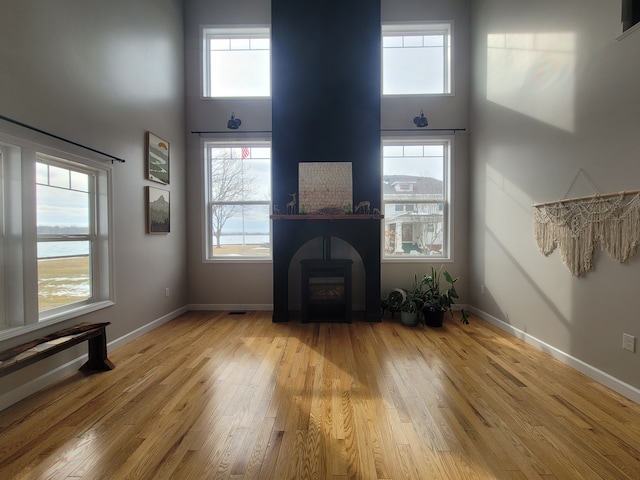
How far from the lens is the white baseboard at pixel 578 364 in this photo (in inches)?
81.8

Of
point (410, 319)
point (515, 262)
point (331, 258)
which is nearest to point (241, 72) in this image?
point (331, 258)

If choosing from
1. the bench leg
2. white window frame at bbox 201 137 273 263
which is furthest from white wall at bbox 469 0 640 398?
the bench leg

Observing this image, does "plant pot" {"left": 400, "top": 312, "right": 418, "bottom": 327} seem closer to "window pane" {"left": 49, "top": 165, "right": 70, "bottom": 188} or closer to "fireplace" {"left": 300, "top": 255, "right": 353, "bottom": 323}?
"fireplace" {"left": 300, "top": 255, "right": 353, "bottom": 323}

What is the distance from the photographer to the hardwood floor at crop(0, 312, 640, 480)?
1477 mm

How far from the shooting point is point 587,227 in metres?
2.42

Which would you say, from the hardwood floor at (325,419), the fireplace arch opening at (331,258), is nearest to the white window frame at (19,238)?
the hardwood floor at (325,419)

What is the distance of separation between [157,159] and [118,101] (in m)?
0.78

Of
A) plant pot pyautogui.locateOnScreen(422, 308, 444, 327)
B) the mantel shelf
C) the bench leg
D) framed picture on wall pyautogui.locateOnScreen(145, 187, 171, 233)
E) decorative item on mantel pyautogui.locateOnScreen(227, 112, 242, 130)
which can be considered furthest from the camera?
decorative item on mantel pyautogui.locateOnScreen(227, 112, 242, 130)

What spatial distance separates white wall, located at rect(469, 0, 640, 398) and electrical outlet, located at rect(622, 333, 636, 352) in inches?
1.3

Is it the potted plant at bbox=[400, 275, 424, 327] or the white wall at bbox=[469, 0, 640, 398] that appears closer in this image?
the white wall at bbox=[469, 0, 640, 398]

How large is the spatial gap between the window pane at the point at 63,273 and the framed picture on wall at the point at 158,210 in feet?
2.67

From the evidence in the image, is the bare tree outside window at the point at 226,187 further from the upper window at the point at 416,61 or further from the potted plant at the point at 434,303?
the potted plant at the point at 434,303

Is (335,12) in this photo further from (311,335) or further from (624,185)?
(311,335)

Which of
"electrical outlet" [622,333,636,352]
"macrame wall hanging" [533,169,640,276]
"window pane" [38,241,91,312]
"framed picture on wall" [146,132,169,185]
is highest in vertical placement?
"framed picture on wall" [146,132,169,185]
